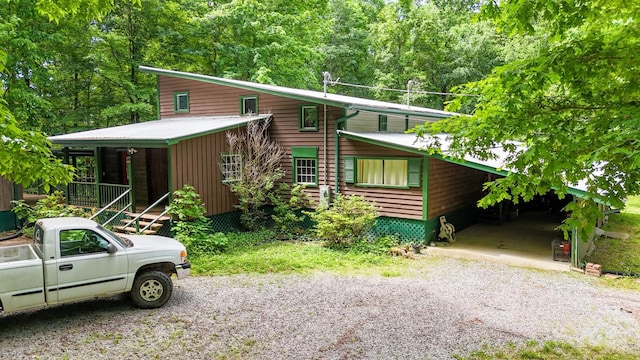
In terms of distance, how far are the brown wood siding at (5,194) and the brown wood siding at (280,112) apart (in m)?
6.66

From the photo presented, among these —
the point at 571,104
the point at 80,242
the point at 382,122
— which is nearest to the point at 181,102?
the point at 382,122

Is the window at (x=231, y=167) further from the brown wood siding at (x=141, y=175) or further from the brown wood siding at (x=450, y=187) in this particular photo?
the brown wood siding at (x=450, y=187)

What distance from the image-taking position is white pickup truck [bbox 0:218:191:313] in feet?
21.1

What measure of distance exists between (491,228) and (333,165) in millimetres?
6689

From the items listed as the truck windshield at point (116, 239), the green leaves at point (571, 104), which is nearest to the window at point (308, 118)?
the truck windshield at point (116, 239)

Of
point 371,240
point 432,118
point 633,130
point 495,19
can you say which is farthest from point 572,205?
point 432,118

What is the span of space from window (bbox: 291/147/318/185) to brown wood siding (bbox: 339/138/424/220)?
1055 millimetres

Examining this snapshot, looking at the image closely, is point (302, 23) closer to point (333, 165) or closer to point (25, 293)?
point (333, 165)

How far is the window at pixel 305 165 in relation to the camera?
1498 centimetres

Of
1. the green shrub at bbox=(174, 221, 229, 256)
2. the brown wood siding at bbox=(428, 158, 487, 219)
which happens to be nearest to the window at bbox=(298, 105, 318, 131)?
the brown wood siding at bbox=(428, 158, 487, 219)

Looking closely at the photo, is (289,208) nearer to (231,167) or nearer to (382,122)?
(231,167)

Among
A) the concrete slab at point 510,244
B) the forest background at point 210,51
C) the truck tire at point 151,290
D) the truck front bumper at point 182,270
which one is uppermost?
the forest background at point 210,51

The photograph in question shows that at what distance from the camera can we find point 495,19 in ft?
17.4

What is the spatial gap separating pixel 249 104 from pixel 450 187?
26.6 feet
